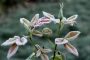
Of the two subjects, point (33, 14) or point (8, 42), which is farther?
point (33, 14)

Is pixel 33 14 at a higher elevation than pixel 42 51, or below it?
higher

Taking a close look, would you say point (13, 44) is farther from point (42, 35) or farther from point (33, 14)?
point (33, 14)

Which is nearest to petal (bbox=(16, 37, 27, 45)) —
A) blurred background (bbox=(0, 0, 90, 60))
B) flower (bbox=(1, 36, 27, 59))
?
flower (bbox=(1, 36, 27, 59))

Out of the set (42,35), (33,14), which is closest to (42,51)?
(42,35)

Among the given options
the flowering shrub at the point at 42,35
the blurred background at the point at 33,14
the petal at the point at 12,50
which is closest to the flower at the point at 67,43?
the flowering shrub at the point at 42,35

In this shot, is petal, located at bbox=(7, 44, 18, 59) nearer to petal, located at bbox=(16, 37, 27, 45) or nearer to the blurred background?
petal, located at bbox=(16, 37, 27, 45)

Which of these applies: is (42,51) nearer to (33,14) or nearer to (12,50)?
(12,50)

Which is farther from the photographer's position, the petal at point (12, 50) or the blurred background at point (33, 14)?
the blurred background at point (33, 14)

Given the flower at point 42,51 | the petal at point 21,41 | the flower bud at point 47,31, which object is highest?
the flower bud at point 47,31

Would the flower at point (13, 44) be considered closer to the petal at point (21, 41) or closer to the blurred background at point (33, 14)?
the petal at point (21, 41)
